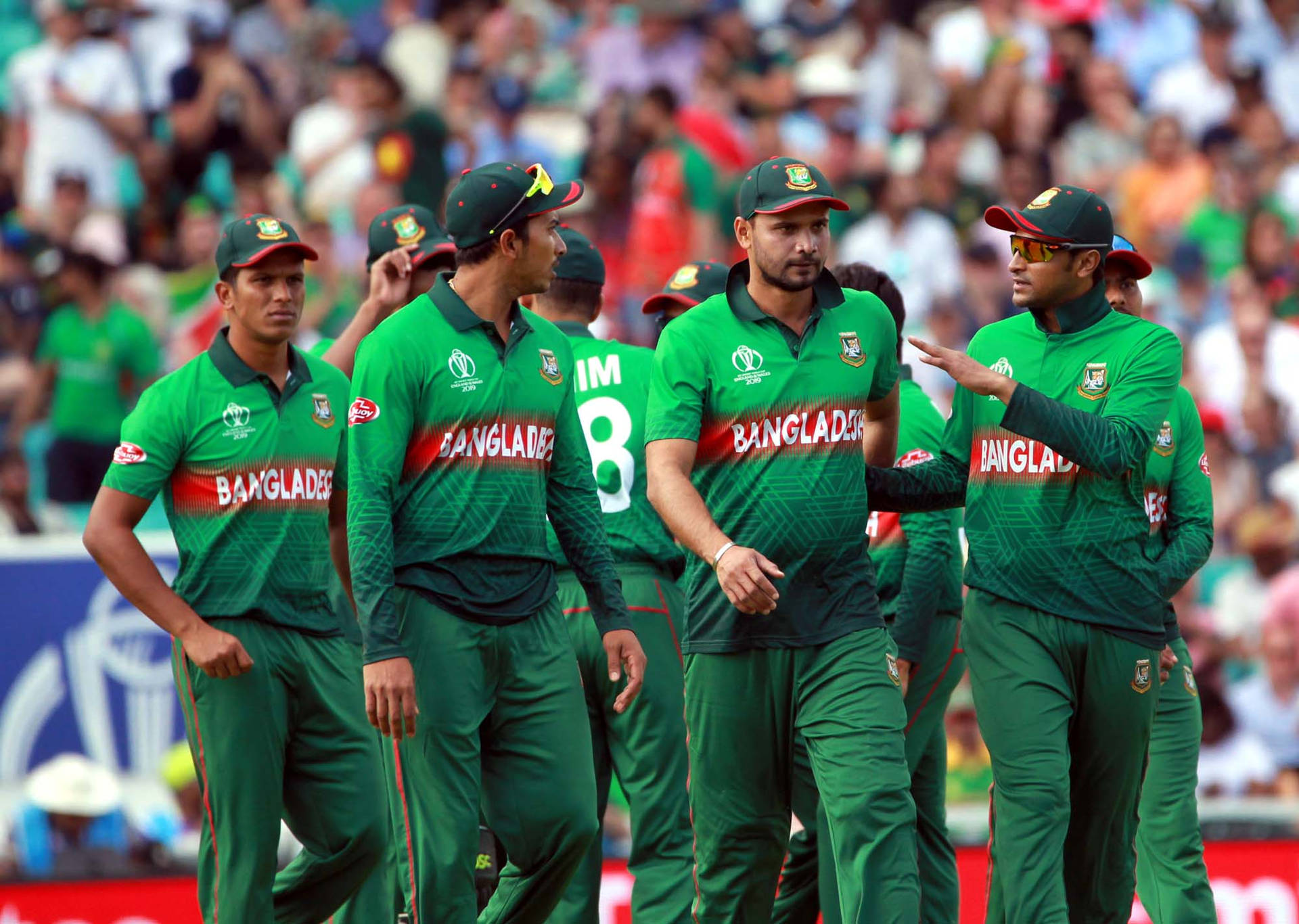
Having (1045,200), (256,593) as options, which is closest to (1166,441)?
(1045,200)

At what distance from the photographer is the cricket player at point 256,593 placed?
633 cm

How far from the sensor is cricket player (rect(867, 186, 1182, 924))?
626 cm

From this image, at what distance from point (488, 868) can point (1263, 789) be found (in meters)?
5.77

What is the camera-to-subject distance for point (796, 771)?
6660 millimetres

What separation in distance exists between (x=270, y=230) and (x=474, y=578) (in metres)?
1.59

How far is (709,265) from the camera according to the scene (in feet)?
26.3

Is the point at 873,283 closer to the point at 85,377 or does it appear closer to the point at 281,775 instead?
the point at 281,775

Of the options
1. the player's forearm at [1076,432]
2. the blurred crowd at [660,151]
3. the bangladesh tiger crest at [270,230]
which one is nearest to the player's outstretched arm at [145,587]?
the bangladesh tiger crest at [270,230]

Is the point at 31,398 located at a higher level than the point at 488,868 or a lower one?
higher

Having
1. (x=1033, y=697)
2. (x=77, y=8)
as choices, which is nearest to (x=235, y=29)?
(x=77, y=8)

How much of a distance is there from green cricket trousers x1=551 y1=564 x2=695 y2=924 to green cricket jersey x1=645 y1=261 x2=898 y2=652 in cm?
108

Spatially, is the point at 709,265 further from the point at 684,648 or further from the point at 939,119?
the point at 939,119

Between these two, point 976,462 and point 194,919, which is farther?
point 194,919

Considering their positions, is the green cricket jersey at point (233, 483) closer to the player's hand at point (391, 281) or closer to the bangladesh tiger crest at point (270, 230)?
the bangladesh tiger crest at point (270, 230)
